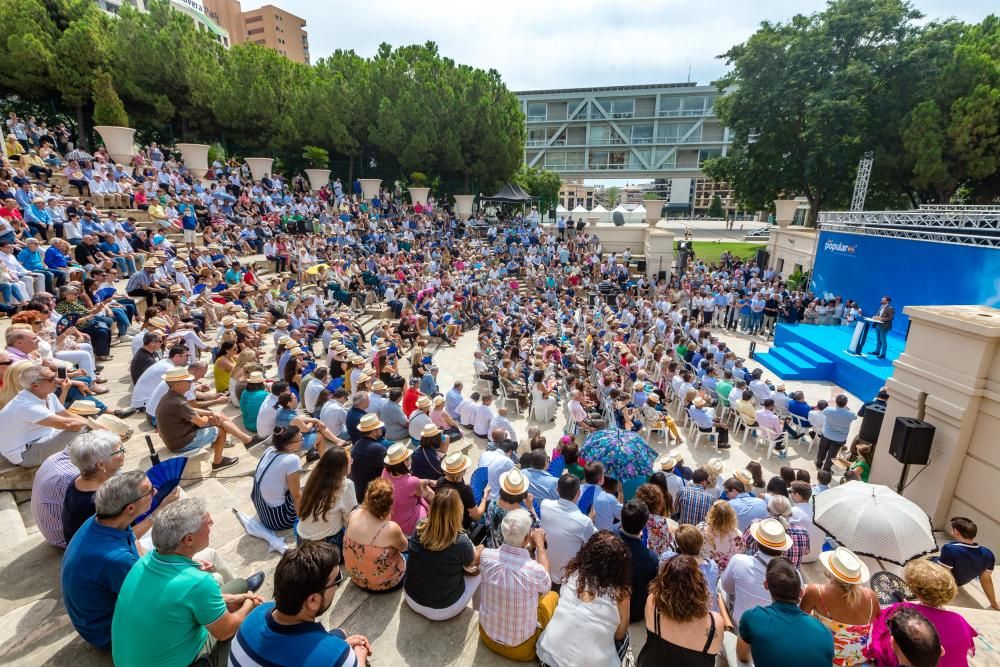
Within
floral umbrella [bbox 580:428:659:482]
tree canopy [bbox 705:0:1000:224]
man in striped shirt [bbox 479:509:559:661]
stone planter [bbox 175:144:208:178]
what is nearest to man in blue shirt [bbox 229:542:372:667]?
man in striped shirt [bbox 479:509:559:661]

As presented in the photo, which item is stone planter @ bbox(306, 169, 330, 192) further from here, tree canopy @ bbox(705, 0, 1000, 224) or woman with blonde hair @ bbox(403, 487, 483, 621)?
woman with blonde hair @ bbox(403, 487, 483, 621)

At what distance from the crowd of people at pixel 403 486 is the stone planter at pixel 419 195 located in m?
15.5

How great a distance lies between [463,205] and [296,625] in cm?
3085

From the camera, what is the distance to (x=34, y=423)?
427cm

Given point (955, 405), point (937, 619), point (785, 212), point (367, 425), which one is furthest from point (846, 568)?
point (785, 212)

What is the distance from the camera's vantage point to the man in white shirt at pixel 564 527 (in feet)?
12.4

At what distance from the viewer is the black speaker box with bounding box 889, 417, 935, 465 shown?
223 inches

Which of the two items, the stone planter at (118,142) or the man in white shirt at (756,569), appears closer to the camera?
the man in white shirt at (756,569)

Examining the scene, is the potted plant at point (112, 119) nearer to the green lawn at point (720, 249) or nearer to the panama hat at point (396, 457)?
the panama hat at point (396, 457)

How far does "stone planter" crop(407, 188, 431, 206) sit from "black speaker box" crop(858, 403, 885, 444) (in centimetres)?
2596

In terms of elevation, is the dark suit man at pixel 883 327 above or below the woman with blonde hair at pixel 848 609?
below

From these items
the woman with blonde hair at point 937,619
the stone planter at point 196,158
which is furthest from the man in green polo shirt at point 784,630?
the stone planter at point 196,158

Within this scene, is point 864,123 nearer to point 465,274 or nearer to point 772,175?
point 772,175

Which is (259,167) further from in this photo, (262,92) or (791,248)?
(791,248)
